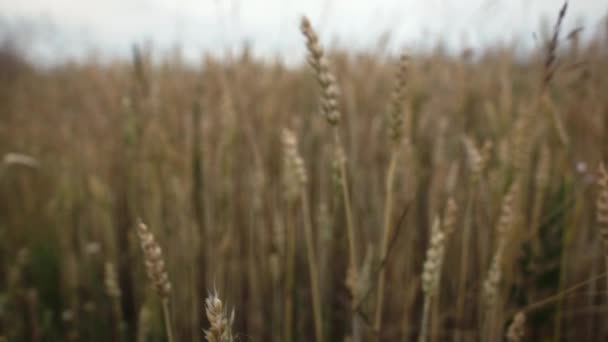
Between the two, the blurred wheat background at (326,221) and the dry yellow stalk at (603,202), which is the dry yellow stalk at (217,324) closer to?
the blurred wheat background at (326,221)

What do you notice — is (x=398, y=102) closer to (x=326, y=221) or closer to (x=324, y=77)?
(x=324, y=77)

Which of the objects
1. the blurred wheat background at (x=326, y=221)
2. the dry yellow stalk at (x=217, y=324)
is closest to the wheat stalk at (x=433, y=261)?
the blurred wheat background at (x=326, y=221)

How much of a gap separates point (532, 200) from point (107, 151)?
1611 millimetres

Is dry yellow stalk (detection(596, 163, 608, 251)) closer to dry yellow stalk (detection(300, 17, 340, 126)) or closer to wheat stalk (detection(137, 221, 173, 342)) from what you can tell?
dry yellow stalk (detection(300, 17, 340, 126))

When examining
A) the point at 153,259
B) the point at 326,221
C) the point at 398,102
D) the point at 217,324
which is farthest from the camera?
the point at 326,221

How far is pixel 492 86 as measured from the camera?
2.10 metres

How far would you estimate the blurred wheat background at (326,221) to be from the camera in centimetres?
64

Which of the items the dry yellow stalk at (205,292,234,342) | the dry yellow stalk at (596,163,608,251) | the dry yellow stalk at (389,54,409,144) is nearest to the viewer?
the dry yellow stalk at (205,292,234,342)

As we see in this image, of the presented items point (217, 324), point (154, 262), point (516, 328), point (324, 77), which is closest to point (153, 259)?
point (154, 262)

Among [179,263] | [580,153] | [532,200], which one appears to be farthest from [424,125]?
[179,263]

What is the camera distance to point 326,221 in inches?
30.1

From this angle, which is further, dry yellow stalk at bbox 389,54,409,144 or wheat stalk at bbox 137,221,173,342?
dry yellow stalk at bbox 389,54,409,144

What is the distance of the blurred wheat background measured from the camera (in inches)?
25.2

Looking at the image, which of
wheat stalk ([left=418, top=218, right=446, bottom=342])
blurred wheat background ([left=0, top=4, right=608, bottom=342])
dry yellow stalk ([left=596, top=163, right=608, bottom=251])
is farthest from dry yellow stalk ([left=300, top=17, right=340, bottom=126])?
dry yellow stalk ([left=596, top=163, right=608, bottom=251])
